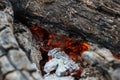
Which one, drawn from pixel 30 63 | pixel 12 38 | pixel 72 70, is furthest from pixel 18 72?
pixel 72 70

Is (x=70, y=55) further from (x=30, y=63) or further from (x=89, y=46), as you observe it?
(x=30, y=63)

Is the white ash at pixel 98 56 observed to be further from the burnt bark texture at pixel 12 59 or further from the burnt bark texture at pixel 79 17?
the burnt bark texture at pixel 12 59

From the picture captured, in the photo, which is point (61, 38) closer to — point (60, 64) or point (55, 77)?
point (60, 64)

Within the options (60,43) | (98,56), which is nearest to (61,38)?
(60,43)

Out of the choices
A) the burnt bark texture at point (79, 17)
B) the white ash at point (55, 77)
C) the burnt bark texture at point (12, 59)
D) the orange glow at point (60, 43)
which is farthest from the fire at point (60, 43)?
the burnt bark texture at point (12, 59)

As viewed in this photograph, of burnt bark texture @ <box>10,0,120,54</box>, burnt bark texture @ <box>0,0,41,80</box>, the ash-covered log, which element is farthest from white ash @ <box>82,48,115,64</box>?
burnt bark texture @ <box>0,0,41,80</box>

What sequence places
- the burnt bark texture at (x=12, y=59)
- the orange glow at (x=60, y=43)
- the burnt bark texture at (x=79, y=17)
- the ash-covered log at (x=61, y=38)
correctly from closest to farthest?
the burnt bark texture at (x=12, y=59) → the ash-covered log at (x=61, y=38) → the burnt bark texture at (x=79, y=17) → the orange glow at (x=60, y=43)
